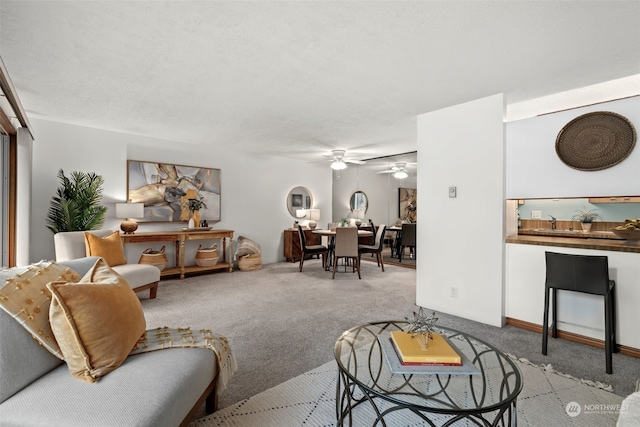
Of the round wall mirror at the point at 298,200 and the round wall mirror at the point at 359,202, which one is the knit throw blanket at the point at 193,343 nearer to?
the round wall mirror at the point at 298,200

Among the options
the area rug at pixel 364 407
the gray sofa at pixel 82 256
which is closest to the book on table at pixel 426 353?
the area rug at pixel 364 407

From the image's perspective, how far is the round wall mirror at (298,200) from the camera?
6.99m

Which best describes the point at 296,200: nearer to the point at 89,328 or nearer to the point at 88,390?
the point at 89,328

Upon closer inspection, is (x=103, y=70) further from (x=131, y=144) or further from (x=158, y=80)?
(x=131, y=144)

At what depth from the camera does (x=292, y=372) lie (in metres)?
2.13

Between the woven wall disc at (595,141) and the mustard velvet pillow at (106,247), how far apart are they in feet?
16.5

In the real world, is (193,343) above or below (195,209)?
below

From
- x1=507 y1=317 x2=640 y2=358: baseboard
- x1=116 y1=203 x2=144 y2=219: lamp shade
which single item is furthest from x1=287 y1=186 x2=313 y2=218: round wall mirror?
x1=507 y1=317 x2=640 y2=358: baseboard

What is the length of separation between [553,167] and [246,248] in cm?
481

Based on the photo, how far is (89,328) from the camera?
1.28 meters

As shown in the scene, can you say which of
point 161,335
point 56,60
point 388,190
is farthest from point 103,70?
point 388,190

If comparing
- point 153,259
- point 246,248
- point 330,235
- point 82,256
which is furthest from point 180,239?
point 330,235

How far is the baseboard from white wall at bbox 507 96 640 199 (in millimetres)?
1282

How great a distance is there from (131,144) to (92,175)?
76 cm
